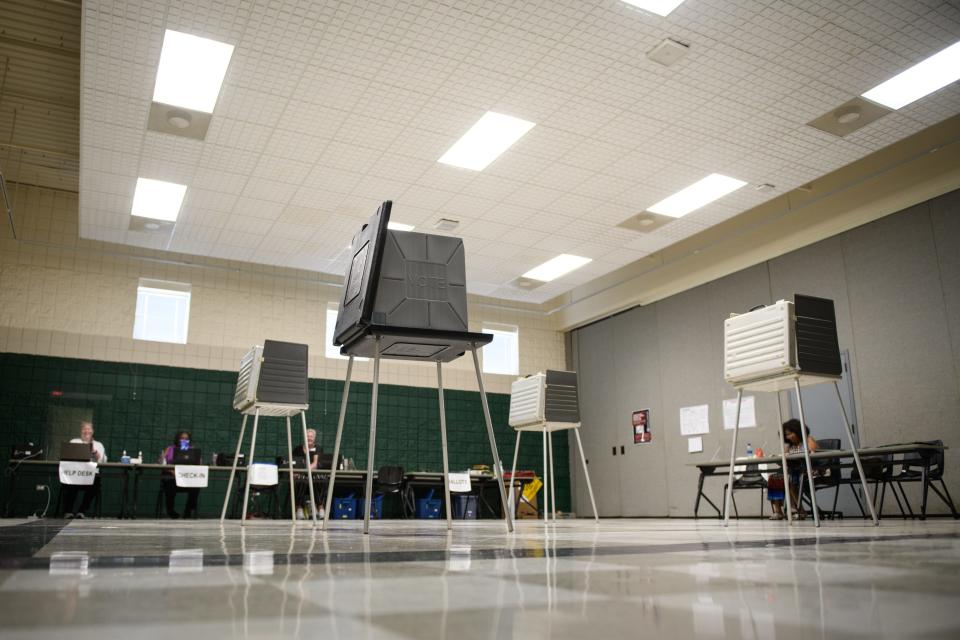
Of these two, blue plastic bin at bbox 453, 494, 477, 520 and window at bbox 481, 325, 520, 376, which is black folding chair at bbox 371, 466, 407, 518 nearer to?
blue plastic bin at bbox 453, 494, 477, 520

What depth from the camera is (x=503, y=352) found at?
13.5 meters

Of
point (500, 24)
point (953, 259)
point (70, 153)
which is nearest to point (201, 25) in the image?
point (500, 24)

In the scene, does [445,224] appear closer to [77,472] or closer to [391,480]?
[391,480]

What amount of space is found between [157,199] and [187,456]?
10.6 feet

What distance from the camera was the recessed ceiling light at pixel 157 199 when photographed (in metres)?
8.36

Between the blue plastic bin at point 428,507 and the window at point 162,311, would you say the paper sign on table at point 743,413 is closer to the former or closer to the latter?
the blue plastic bin at point 428,507

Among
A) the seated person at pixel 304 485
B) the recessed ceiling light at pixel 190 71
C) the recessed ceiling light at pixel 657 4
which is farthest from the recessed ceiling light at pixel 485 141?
the seated person at pixel 304 485

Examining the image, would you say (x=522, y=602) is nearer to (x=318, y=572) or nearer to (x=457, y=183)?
(x=318, y=572)

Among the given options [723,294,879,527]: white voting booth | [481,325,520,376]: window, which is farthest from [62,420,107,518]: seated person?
[723,294,879,527]: white voting booth

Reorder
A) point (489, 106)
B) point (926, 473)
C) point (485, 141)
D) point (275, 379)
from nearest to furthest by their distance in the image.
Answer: point (275, 379), point (926, 473), point (489, 106), point (485, 141)

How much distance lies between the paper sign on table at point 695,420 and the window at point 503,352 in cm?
351

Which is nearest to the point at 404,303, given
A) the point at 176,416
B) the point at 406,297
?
the point at 406,297

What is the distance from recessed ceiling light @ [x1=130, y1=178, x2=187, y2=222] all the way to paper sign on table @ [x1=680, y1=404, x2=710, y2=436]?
7761 mm

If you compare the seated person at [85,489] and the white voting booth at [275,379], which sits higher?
the white voting booth at [275,379]
